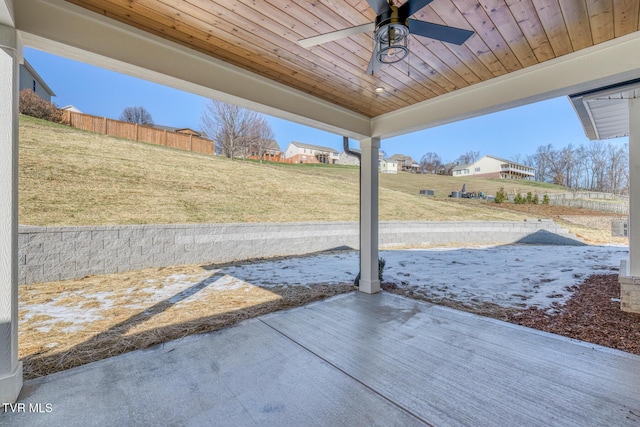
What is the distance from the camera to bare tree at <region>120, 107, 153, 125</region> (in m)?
14.2

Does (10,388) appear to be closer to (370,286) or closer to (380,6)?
(380,6)

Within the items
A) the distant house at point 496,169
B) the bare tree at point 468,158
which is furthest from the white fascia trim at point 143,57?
the bare tree at point 468,158

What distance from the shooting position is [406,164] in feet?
96.3

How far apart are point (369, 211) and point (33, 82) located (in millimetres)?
14814

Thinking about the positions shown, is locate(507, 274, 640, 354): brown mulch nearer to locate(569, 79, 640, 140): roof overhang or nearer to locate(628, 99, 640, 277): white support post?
locate(628, 99, 640, 277): white support post

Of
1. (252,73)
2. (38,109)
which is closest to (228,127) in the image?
(38,109)

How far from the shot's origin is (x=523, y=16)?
2.02 m

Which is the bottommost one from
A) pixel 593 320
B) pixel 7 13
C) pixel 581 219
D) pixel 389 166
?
pixel 593 320

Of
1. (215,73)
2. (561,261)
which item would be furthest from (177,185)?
(561,261)

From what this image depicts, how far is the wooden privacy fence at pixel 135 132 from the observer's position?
902 cm

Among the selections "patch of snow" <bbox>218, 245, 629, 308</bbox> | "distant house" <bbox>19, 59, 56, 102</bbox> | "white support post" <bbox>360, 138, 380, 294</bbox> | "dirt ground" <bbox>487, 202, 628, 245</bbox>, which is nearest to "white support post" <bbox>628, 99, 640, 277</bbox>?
"patch of snow" <bbox>218, 245, 629, 308</bbox>

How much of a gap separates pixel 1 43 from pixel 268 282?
4125 mm

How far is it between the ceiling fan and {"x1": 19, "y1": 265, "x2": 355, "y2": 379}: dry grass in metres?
3.06

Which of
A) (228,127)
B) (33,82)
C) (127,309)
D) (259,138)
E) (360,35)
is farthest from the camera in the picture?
(259,138)
